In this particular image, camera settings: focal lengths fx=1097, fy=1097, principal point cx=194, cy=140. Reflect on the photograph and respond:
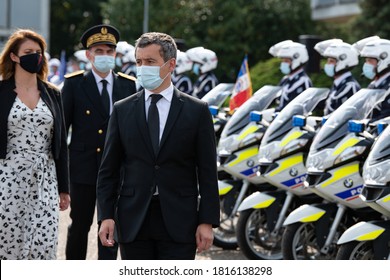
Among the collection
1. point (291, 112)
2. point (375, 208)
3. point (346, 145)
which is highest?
point (291, 112)

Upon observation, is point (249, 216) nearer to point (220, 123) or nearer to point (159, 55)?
point (220, 123)

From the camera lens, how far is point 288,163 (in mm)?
9281

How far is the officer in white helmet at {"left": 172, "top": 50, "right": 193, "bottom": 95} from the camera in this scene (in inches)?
586

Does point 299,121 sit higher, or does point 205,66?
point 205,66

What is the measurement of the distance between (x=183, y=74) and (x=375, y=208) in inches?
319

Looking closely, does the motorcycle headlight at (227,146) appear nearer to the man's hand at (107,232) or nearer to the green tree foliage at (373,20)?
the man's hand at (107,232)

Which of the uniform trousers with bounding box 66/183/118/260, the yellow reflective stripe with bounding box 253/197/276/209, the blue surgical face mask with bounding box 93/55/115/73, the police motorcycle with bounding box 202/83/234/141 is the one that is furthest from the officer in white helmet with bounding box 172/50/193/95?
the uniform trousers with bounding box 66/183/118/260

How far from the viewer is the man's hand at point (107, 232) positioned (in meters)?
5.24

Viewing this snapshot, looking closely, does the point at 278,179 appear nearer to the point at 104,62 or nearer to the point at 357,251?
the point at 357,251

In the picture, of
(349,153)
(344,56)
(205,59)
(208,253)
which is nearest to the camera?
(349,153)

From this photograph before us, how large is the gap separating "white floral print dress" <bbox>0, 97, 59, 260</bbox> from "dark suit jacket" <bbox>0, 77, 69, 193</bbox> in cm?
4

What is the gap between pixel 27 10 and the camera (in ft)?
165

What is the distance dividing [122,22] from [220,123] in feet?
105

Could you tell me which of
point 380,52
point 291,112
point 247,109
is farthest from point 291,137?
point 247,109
